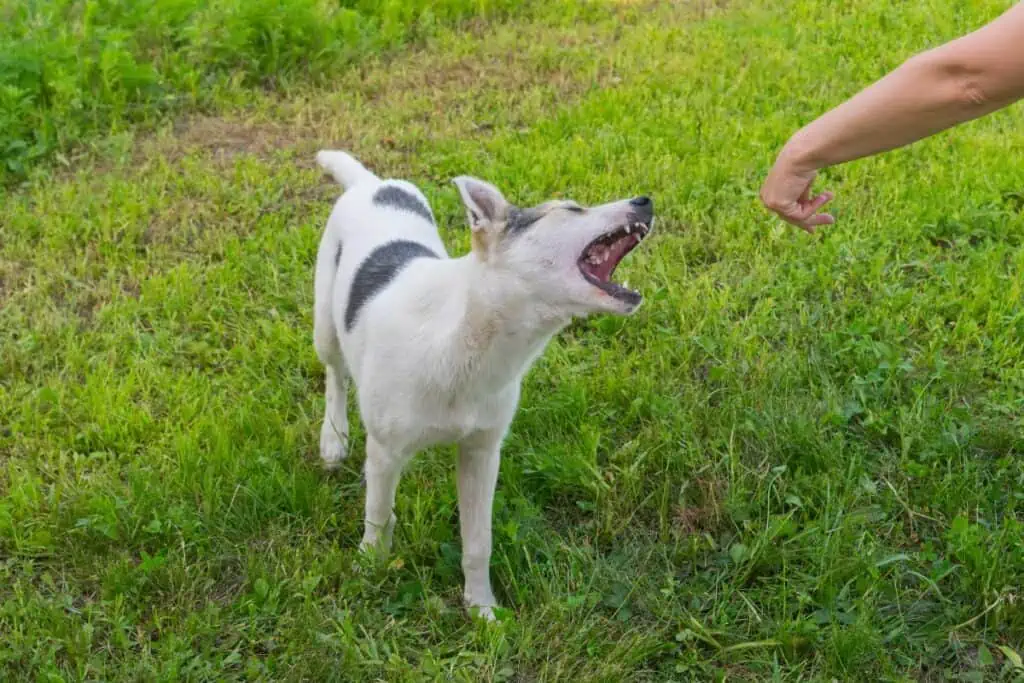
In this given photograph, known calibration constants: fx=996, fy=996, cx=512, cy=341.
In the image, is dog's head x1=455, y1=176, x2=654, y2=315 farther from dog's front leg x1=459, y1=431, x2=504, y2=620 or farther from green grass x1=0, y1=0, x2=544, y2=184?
green grass x1=0, y1=0, x2=544, y2=184

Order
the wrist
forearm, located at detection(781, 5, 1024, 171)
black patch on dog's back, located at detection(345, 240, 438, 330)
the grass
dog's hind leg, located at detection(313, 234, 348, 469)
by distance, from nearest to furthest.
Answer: forearm, located at detection(781, 5, 1024, 171) < the wrist < the grass < black patch on dog's back, located at detection(345, 240, 438, 330) < dog's hind leg, located at detection(313, 234, 348, 469)

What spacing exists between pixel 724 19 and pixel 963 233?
11.5 feet

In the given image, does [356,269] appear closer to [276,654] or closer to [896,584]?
[276,654]

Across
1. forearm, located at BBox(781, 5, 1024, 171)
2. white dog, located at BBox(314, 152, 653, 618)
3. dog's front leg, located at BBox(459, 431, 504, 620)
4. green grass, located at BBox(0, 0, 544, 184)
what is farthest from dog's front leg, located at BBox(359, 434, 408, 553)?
green grass, located at BBox(0, 0, 544, 184)

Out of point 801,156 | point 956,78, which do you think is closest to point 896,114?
point 956,78

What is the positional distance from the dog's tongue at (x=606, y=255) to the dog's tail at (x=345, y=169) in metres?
1.57

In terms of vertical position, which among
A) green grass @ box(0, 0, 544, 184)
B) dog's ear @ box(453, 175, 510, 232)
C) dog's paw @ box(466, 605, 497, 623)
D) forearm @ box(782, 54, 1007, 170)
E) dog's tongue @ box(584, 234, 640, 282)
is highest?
forearm @ box(782, 54, 1007, 170)

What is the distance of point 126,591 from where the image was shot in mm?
3258

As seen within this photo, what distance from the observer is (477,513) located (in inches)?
127

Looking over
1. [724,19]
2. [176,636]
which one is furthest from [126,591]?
[724,19]

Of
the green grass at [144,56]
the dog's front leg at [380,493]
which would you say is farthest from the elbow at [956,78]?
the green grass at [144,56]

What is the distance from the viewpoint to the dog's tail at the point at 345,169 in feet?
13.6

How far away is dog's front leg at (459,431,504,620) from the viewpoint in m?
3.17

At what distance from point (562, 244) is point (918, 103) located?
3.13 ft
